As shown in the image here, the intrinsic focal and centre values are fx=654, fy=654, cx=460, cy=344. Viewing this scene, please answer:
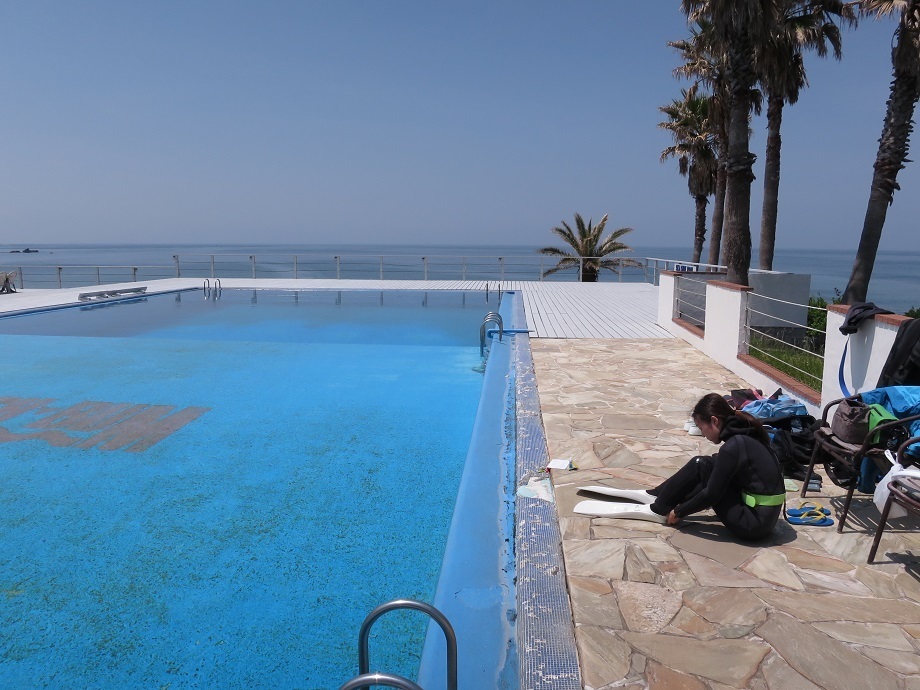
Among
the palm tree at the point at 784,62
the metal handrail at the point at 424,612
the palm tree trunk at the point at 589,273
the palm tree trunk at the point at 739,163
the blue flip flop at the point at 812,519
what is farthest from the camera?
the palm tree trunk at the point at 589,273

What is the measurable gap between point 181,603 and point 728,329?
6.50 metres

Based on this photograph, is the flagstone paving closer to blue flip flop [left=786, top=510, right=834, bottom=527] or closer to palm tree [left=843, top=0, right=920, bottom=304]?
blue flip flop [left=786, top=510, right=834, bottom=527]

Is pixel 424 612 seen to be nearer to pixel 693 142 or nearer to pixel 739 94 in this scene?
pixel 739 94

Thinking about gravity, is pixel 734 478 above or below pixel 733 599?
above

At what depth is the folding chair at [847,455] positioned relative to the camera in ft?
10.6

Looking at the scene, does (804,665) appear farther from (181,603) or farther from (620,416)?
(620,416)

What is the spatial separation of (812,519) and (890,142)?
1099cm

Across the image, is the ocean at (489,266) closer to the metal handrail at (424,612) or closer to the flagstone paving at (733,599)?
the flagstone paving at (733,599)

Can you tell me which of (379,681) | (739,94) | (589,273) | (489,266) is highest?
(739,94)

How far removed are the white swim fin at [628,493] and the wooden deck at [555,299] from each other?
21.1 feet

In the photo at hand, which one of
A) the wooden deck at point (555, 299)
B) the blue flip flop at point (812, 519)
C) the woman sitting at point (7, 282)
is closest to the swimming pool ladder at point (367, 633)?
the blue flip flop at point (812, 519)

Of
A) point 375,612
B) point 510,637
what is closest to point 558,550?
point 510,637

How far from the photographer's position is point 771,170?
15656 mm

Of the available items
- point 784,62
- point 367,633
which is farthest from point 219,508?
point 784,62
